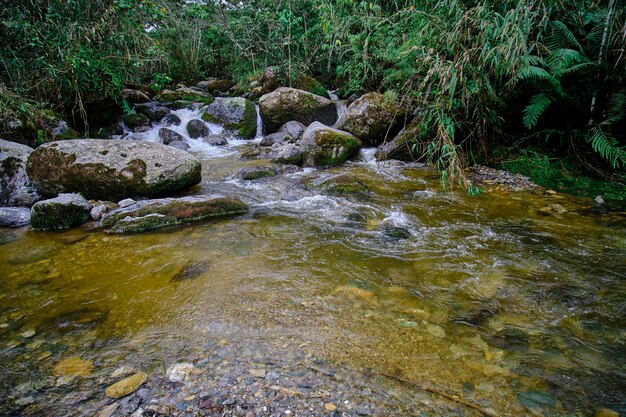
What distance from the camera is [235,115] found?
31.2 ft

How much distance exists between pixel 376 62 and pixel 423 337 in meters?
7.82

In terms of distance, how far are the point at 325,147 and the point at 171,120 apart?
5227 mm

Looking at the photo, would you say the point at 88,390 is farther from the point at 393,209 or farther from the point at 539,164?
the point at 539,164

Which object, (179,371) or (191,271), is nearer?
(179,371)

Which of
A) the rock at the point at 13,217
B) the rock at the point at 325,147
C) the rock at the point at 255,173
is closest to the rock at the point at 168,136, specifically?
the rock at the point at 255,173

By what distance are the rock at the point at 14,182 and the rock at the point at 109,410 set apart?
4.23 meters

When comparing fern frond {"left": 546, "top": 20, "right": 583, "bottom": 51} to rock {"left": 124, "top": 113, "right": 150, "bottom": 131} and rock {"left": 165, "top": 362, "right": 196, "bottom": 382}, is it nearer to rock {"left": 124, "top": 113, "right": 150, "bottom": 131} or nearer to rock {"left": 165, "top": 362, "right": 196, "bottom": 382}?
rock {"left": 165, "top": 362, "right": 196, "bottom": 382}

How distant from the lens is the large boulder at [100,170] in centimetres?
445

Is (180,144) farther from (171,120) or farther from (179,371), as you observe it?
(179,371)

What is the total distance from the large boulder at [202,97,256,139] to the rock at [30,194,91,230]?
18.7 ft

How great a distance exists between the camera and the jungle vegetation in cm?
432

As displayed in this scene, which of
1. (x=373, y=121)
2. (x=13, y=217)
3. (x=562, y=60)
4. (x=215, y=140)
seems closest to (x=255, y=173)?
(x=373, y=121)

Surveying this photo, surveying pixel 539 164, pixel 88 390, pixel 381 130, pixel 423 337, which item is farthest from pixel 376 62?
pixel 88 390

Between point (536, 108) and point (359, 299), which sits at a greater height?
point (536, 108)
